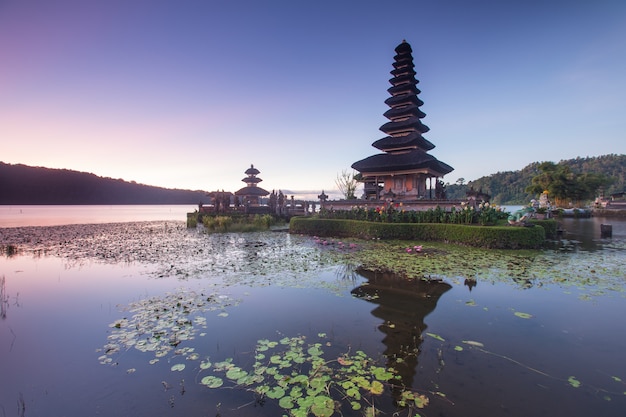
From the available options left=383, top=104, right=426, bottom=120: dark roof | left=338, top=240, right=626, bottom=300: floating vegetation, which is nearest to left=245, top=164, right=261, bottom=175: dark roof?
left=383, top=104, right=426, bottom=120: dark roof

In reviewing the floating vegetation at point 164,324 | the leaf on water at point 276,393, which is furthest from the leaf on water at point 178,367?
the leaf on water at point 276,393

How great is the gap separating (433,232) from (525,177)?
120753mm

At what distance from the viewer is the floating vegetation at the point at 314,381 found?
3.19 m

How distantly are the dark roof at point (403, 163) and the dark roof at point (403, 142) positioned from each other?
74 centimetres

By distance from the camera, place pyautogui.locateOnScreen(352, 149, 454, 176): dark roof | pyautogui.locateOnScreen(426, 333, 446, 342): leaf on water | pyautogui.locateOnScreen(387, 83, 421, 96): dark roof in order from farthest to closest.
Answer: pyautogui.locateOnScreen(387, 83, 421, 96): dark roof → pyautogui.locateOnScreen(352, 149, 454, 176): dark roof → pyautogui.locateOnScreen(426, 333, 446, 342): leaf on water

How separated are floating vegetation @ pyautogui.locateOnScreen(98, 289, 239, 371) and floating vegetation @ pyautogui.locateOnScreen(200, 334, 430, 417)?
0.94 m

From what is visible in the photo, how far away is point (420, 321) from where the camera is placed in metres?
5.57

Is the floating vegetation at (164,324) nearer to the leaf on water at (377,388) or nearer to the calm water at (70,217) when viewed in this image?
the leaf on water at (377,388)

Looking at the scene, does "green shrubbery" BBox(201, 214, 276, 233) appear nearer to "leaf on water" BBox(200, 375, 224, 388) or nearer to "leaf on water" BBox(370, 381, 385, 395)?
"leaf on water" BBox(200, 375, 224, 388)

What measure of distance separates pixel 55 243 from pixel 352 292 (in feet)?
63.4

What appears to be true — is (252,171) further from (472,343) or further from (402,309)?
(472,343)

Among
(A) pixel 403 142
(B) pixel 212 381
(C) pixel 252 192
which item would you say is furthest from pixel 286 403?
(C) pixel 252 192

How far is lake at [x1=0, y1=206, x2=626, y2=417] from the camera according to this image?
10.9 feet

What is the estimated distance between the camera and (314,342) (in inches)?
186
